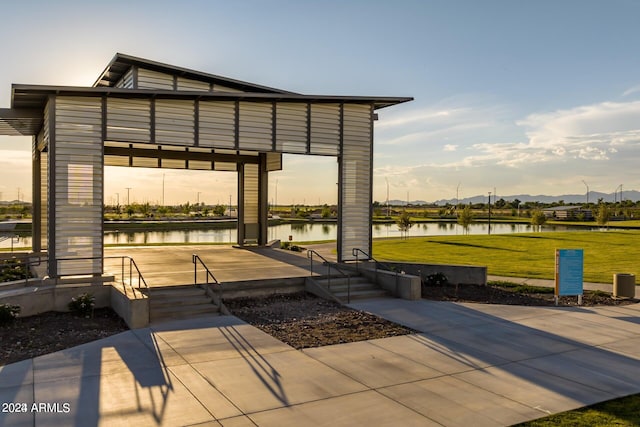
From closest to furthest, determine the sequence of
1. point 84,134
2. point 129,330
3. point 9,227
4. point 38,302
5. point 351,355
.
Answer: point 351,355 < point 129,330 < point 38,302 < point 84,134 < point 9,227

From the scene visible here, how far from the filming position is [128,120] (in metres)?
15.1

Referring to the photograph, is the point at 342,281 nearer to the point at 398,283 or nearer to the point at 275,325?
the point at 398,283

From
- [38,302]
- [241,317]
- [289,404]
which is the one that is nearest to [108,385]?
[289,404]

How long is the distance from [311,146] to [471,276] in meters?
7.58

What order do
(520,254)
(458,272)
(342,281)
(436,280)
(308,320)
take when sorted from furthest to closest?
(520,254), (458,272), (436,280), (342,281), (308,320)

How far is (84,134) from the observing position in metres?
14.6

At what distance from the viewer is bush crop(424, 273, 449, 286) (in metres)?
18.1

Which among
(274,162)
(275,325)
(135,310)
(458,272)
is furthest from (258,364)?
(274,162)

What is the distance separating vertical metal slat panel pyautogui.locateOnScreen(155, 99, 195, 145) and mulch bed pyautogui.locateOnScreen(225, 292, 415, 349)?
5446 mm

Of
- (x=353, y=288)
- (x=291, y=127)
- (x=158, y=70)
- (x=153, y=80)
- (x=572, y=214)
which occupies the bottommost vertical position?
(x=353, y=288)

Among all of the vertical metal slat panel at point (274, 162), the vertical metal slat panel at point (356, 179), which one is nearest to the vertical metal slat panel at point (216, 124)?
the vertical metal slat panel at point (356, 179)

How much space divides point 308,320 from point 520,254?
22133 mm

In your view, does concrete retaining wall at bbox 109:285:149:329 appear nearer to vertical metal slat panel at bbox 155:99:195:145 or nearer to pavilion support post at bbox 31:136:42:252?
vertical metal slat panel at bbox 155:99:195:145

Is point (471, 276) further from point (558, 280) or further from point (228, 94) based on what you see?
point (228, 94)
